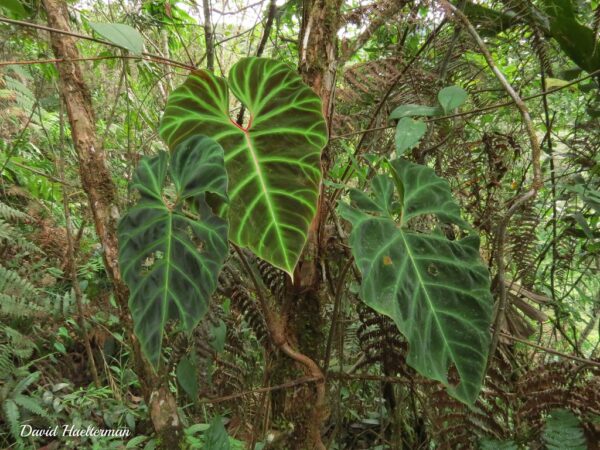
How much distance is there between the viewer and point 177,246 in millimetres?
666

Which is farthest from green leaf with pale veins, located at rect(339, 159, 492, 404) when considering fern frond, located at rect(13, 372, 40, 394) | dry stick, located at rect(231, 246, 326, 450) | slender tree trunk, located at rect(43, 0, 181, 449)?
fern frond, located at rect(13, 372, 40, 394)

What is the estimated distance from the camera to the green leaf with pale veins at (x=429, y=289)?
613 mm

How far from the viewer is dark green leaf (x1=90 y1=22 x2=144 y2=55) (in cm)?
71

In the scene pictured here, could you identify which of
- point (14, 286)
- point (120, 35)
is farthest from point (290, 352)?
point (14, 286)

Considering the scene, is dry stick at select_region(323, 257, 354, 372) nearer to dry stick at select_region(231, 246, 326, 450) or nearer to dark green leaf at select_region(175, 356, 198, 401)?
dry stick at select_region(231, 246, 326, 450)

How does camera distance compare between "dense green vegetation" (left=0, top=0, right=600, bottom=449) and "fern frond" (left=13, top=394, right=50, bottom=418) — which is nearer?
"dense green vegetation" (left=0, top=0, right=600, bottom=449)

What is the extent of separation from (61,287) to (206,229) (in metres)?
1.96

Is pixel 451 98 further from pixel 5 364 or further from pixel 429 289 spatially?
pixel 5 364

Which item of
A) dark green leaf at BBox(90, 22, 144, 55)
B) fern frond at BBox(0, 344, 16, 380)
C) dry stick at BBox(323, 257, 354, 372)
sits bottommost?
fern frond at BBox(0, 344, 16, 380)

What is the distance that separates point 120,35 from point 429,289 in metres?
0.71

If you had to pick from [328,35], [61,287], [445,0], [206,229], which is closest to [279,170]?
[206,229]

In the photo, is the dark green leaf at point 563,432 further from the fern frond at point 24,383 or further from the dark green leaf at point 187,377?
the fern frond at point 24,383

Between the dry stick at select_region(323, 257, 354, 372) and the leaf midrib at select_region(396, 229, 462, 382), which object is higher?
the leaf midrib at select_region(396, 229, 462, 382)

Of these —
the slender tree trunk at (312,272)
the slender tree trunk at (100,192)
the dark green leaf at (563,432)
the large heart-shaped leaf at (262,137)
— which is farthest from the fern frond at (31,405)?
the dark green leaf at (563,432)
